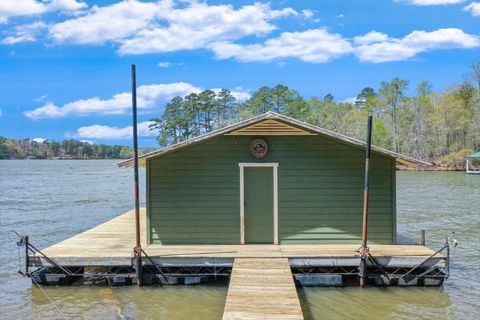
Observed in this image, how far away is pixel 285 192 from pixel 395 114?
63.6 m

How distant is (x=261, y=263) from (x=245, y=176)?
2.17 meters

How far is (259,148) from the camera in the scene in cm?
1043

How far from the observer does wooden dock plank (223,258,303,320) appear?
21.6 ft

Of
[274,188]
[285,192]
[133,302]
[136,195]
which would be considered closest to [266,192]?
[274,188]

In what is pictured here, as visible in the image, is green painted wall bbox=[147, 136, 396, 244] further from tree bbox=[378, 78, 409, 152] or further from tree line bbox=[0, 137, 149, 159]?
tree line bbox=[0, 137, 149, 159]

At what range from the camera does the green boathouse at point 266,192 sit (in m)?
10.4

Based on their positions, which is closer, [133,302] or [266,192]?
[133,302]

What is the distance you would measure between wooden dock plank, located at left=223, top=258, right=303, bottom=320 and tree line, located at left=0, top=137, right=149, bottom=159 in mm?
163424

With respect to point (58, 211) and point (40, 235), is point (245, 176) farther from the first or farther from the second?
point (58, 211)

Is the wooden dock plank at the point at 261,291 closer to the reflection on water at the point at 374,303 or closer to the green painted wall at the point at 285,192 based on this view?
the reflection on water at the point at 374,303

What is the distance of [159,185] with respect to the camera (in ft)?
34.6

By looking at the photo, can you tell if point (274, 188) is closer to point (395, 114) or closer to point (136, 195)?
point (136, 195)

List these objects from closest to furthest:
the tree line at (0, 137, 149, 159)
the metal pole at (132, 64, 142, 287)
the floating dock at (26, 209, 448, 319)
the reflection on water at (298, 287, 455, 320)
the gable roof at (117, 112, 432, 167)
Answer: the reflection on water at (298, 287, 455, 320)
the metal pole at (132, 64, 142, 287)
the floating dock at (26, 209, 448, 319)
the gable roof at (117, 112, 432, 167)
the tree line at (0, 137, 149, 159)

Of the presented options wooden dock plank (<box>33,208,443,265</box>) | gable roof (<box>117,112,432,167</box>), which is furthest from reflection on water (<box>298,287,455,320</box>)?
gable roof (<box>117,112,432,167</box>)
